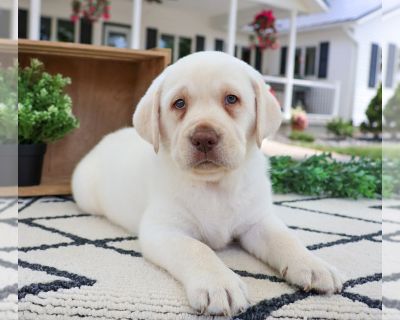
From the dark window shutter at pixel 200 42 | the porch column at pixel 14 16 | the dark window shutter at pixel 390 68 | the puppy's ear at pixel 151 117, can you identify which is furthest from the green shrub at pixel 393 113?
the dark window shutter at pixel 200 42

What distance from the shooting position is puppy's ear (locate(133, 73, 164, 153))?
2.04 meters

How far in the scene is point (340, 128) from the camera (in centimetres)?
1227

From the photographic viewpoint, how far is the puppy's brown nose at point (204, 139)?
1800 millimetres

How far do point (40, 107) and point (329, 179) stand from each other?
218 centimetres

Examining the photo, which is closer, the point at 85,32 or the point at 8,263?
the point at 8,263

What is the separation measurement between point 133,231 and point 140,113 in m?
0.66

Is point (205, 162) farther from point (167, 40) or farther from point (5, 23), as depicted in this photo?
point (167, 40)

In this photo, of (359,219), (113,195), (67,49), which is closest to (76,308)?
(113,195)

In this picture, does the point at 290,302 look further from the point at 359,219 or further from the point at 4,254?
the point at 359,219

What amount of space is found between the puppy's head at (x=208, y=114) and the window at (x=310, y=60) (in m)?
14.4

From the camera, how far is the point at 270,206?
224 cm

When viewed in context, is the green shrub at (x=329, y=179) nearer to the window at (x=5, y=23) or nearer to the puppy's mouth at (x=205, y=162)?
the puppy's mouth at (x=205, y=162)

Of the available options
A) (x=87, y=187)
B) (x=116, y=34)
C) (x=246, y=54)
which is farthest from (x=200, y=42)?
(x=87, y=187)

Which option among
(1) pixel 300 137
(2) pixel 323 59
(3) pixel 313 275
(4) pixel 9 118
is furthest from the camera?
(2) pixel 323 59
